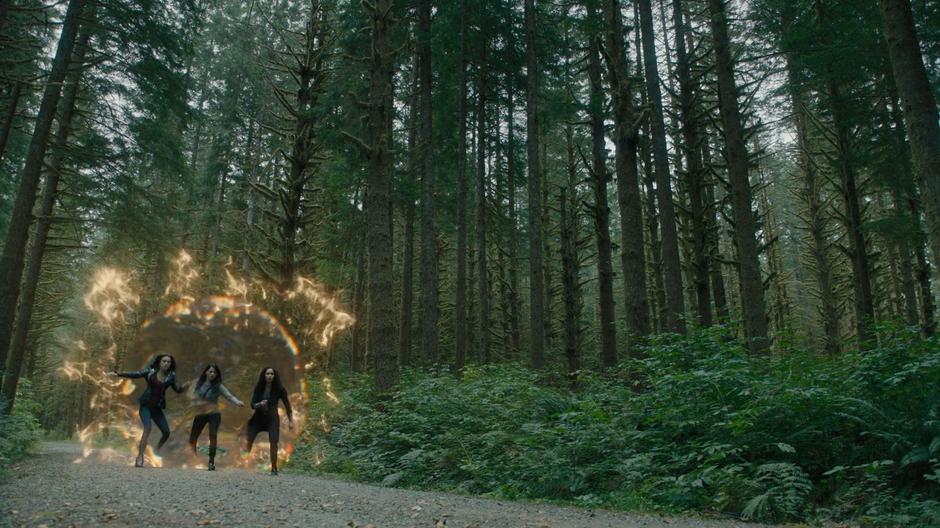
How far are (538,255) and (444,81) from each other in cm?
852

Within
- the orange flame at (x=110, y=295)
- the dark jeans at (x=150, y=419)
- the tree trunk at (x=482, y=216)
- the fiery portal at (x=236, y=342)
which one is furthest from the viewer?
the orange flame at (x=110, y=295)

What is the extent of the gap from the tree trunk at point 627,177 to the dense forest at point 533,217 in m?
0.06

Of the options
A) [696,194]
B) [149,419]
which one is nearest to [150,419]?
[149,419]

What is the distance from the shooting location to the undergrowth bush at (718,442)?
520 cm

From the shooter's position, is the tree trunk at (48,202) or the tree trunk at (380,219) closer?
the tree trunk at (380,219)

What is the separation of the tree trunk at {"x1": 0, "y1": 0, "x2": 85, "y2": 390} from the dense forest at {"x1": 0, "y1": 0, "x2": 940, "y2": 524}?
5 cm

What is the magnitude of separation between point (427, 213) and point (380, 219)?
603 centimetres

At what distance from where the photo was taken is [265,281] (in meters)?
13.8

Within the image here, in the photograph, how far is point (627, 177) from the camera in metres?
11.7

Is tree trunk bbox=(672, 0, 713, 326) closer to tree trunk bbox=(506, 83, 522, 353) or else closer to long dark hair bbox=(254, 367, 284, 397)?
tree trunk bbox=(506, 83, 522, 353)

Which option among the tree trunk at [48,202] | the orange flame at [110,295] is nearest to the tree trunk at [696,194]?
the tree trunk at [48,202]

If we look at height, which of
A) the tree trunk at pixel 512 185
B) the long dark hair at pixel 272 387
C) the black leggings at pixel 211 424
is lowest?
the black leggings at pixel 211 424

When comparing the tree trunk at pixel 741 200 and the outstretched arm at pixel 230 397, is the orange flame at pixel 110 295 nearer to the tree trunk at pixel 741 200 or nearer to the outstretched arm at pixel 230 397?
the outstretched arm at pixel 230 397

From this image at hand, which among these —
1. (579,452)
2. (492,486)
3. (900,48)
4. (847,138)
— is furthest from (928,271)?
(492,486)
